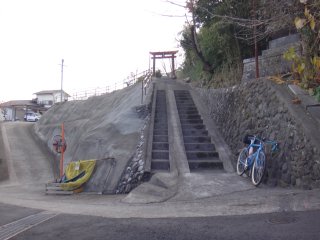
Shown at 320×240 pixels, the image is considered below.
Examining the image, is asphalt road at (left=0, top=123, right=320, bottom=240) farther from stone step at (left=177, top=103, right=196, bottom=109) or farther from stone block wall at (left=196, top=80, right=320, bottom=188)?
stone step at (left=177, top=103, right=196, bottom=109)

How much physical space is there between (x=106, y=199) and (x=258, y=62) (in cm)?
680

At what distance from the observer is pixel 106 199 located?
451 inches

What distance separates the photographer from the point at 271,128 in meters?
10.5

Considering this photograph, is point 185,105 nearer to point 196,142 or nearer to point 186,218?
point 196,142

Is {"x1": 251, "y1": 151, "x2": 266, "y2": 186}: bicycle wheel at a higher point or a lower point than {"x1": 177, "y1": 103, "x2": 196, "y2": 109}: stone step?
lower

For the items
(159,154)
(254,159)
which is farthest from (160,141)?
(254,159)

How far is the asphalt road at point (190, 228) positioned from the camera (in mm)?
5711

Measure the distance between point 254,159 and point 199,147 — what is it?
364cm

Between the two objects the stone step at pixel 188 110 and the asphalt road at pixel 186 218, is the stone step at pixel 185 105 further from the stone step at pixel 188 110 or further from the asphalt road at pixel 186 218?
the asphalt road at pixel 186 218

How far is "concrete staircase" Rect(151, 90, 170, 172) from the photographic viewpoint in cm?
1268

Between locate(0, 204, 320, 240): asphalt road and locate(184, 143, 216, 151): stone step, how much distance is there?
641 cm

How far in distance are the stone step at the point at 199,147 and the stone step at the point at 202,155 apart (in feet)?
1.48

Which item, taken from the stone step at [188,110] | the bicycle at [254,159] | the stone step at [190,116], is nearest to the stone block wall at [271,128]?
the bicycle at [254,159]

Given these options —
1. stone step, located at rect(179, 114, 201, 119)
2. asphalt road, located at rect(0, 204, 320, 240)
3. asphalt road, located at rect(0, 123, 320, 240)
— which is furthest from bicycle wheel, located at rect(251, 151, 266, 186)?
stone step, located at rect(179, 114, 201, 119)
